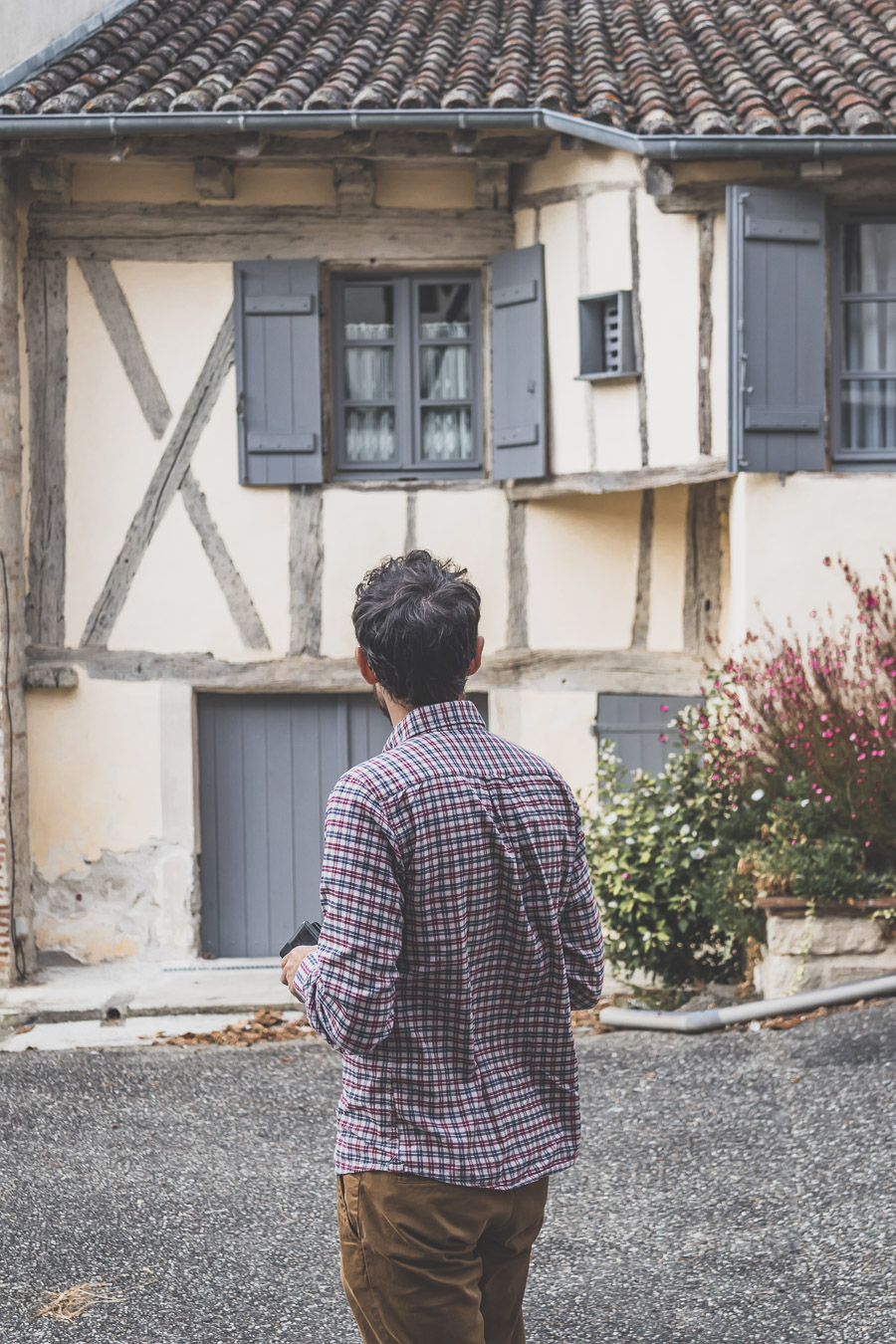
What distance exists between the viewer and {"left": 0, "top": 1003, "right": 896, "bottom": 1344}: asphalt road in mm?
3383

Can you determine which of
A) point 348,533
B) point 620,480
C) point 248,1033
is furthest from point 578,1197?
point 348,533

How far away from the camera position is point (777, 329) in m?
7.10

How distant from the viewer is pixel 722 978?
6.62m

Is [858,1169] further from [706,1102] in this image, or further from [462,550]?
[462,550]

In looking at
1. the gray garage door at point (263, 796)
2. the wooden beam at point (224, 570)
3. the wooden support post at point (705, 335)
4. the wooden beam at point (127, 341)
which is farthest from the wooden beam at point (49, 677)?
the wooden support post at point (705, 335)

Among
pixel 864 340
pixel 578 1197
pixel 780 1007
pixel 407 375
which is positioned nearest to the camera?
pixel 578 1197

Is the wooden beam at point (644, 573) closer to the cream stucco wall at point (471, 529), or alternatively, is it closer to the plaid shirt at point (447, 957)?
the cream stucco wall at point (471, 529)

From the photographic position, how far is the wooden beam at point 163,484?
8.09 meters

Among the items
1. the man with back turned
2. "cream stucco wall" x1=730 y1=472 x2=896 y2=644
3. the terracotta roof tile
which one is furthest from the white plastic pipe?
the terracotta roof tile

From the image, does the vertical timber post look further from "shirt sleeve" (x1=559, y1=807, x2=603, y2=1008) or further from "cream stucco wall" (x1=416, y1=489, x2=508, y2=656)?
"shirt sleeve" (x1=559, y1=807, x2=603, y2=1008)

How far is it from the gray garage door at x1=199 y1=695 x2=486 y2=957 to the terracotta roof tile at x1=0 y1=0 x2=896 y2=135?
3518 millimetres

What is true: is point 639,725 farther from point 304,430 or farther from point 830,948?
point 304,430

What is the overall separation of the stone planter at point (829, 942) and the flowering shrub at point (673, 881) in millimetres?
364

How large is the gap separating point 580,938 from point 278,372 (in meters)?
6.50
